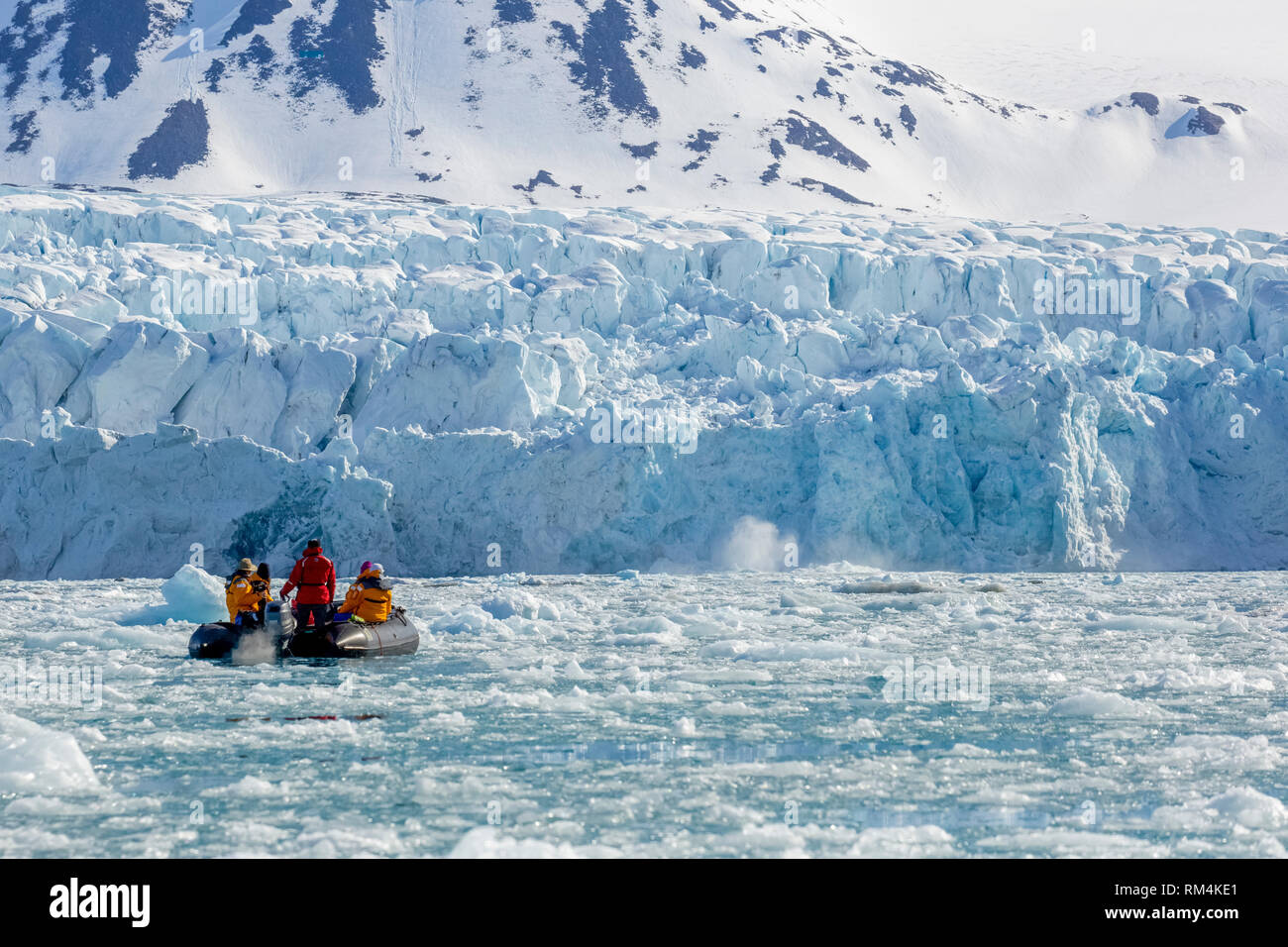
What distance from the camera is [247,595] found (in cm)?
1062

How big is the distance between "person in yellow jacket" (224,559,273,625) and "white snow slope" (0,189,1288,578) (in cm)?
822

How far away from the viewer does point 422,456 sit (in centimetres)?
1977

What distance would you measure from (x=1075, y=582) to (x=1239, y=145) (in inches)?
2188

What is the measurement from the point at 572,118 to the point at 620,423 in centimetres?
4904

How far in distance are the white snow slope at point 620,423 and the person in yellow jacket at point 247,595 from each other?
8225 mm

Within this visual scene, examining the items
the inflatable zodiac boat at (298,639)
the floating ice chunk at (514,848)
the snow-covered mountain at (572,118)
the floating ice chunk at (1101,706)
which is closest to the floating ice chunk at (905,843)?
the floating ice chunk at (514,848)

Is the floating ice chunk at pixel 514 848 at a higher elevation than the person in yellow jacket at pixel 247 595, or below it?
below

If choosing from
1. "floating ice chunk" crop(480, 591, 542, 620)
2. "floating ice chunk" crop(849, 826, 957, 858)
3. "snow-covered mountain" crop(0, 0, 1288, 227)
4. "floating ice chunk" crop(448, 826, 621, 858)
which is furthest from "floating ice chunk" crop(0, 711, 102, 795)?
"snow-covered mountain" crop(0, 0, 1288, 227)

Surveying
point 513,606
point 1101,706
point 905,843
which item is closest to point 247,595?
point 513,606

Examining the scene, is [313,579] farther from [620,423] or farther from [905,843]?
[620,423]

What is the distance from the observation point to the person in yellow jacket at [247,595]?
10578 millimetres

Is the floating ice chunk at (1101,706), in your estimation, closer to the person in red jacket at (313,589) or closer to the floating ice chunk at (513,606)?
the person in red jacket at (313,589)

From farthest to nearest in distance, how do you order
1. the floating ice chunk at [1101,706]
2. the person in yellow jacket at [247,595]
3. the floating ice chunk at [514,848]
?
the person in yellow jacket at [247,595] → the floating ice chunk at [1101,706] → the floating ice chunk at [514,848]
